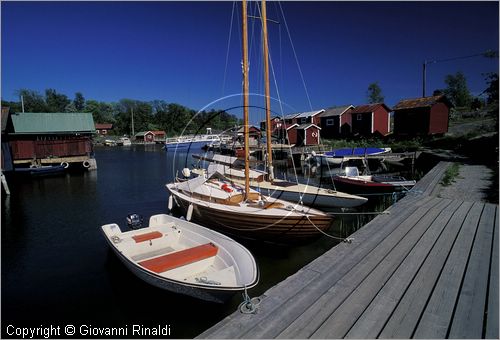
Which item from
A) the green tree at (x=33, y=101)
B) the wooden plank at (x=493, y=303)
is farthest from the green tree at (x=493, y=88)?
the green tree at (x=33, y=101)

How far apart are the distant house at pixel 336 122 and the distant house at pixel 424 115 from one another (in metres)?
7.70

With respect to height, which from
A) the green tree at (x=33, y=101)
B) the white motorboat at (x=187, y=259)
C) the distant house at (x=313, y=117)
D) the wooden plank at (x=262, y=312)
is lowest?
the white motorboat at (x=187, y=259)

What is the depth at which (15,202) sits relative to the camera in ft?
66.6

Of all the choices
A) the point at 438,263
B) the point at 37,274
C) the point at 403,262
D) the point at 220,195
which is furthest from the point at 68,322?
the point at 438,263

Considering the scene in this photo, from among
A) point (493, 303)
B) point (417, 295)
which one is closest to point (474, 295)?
point (493, 303)

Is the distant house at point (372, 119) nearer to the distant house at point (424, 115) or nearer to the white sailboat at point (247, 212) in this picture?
the distant house at point (424, 115)

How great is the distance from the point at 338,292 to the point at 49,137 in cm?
3479

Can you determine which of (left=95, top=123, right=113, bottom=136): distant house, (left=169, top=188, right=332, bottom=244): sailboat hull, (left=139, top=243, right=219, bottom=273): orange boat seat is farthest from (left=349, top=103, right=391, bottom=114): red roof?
(left=95, top=123, right=113, bottom=136): distant house

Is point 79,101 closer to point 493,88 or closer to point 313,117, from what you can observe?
point 313,117

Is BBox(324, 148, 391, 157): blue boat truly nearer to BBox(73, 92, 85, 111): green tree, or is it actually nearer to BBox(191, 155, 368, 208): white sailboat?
BBox(191, 155, 368, 208): white sailboat

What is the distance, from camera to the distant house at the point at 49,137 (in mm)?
29688

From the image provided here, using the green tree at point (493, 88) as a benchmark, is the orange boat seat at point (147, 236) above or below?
below

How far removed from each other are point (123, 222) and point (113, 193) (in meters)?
8.05

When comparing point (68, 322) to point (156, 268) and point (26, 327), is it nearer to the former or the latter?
point (26, 327)
